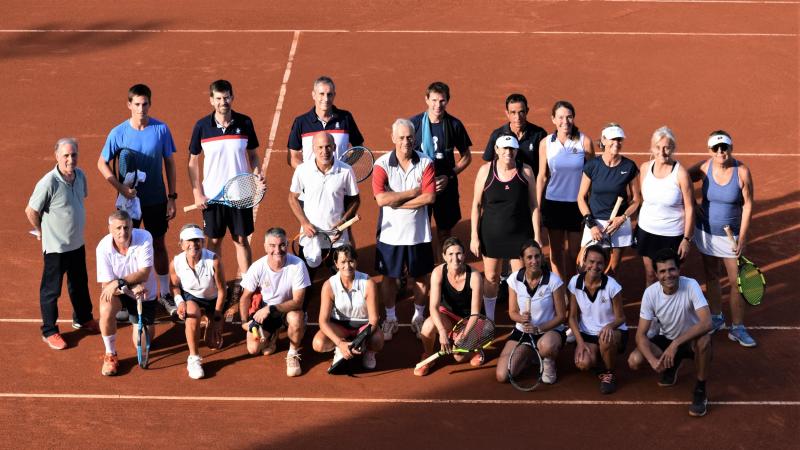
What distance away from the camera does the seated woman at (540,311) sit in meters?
10.9

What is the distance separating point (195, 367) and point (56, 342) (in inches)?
60.6

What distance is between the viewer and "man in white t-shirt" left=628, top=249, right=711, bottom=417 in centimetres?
1041

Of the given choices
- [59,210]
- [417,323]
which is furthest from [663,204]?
[59,210]

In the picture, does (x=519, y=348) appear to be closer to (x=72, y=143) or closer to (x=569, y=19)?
(x=72, y=143)

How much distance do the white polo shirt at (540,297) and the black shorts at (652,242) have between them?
1188 mm

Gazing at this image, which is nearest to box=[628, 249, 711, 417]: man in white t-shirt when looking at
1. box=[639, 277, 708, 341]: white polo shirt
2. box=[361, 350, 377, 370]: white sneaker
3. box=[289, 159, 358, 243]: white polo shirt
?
box=[639, 277, 708, 341]: white polo shirt

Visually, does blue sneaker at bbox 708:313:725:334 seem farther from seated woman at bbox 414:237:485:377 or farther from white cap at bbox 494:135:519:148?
white cap at bbox 494:135:519:148

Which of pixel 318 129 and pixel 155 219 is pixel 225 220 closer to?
pixel 155 219

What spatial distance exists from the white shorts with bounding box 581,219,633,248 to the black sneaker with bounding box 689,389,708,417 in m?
1.93

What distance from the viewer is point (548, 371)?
35.7 ft

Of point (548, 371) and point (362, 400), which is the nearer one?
point (362, 400)

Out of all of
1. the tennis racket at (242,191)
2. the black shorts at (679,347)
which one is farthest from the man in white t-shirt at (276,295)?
the black shorts at (679,347)

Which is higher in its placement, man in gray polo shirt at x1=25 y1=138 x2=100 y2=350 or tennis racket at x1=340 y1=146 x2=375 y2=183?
tennis racket at x1=340 y1=146 x2=375 y2=183

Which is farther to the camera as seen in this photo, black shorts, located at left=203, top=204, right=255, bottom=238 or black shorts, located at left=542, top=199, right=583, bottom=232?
black shorts, located at left=203, top=204, right=255, bottom=238
